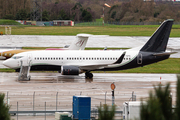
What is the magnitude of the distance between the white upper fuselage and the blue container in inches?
686

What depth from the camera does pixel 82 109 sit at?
21.6 m

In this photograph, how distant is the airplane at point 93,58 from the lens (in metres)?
39.7

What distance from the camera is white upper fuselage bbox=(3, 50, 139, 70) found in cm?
3962

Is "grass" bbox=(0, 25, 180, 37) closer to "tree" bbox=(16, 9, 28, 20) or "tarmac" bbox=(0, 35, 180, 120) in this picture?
"tree" bbox=(16, 9, 28, 20)

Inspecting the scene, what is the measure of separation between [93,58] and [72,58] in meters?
2.62

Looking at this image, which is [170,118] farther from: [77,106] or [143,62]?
[143,62]

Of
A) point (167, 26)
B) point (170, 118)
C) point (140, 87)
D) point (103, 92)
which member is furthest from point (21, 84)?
point (170, 118)

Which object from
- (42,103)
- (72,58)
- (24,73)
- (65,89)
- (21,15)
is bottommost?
(42,103)

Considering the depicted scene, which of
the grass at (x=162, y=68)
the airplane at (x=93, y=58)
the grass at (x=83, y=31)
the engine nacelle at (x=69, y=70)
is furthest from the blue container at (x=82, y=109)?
the grass at (x=83, y=31)

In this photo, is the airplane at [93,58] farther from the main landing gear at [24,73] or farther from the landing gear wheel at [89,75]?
the main landing gear at [24,73]

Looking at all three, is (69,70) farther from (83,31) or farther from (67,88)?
(83,31)

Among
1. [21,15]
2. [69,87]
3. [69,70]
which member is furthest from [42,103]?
[21,15]

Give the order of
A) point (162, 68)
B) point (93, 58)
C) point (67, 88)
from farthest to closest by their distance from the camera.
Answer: point (162, 68)
point (93, 58)
point (67, 88)

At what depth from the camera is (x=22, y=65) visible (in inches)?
1558
